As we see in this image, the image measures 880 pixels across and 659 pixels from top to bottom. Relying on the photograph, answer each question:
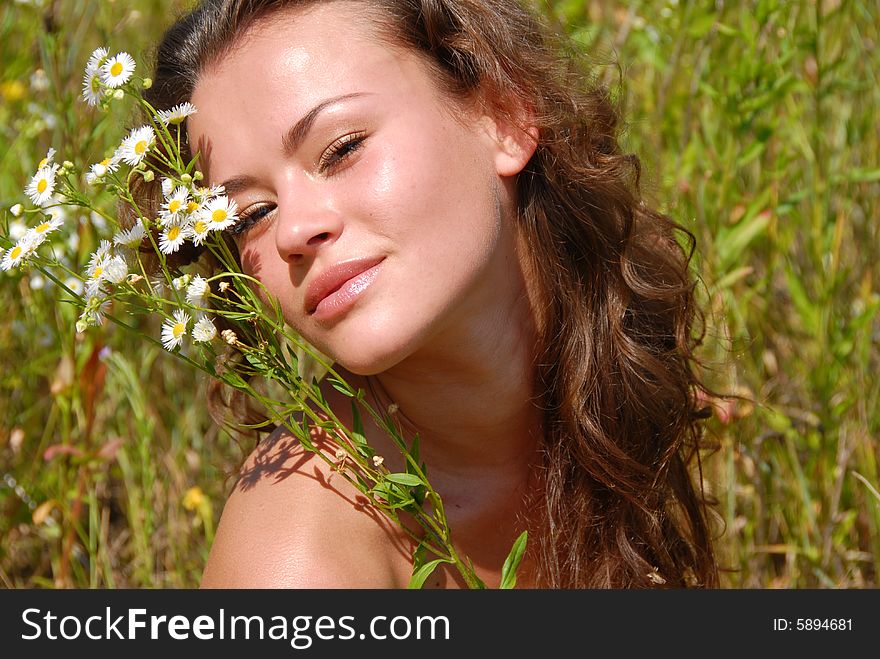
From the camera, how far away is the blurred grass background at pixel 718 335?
6.34ft

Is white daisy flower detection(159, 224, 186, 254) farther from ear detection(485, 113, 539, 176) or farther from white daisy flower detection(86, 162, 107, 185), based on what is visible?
ear detection(485, 113, 539, 176)

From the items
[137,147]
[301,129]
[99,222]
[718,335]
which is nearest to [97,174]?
[137,147]

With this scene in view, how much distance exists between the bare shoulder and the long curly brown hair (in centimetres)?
37

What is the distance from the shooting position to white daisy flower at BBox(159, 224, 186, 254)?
1226 mm

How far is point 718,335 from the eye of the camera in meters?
1.99

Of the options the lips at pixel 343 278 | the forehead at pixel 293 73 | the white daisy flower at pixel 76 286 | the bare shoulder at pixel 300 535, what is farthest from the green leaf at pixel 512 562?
the white daisy flower at pixel 76 286

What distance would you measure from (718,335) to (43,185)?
50.2 inches

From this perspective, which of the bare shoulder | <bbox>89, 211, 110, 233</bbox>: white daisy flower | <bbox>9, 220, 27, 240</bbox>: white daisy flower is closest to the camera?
the bare shoulder

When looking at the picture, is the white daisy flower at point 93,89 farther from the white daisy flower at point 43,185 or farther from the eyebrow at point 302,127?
the eyebrow at point 302,127

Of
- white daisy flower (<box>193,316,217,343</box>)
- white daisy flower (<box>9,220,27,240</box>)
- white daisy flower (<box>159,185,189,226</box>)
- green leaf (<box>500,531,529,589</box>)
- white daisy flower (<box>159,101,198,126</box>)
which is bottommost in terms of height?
green leaf (<box>500,531,529,589</box>)

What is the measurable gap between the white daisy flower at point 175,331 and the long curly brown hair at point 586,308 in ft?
1.60

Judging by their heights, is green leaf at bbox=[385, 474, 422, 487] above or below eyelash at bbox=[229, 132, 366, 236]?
below

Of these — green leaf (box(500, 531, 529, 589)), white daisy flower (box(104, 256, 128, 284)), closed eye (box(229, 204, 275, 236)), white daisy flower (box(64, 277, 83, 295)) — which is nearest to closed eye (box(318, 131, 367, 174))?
closed eye (box(229, 204, 275, 236))
